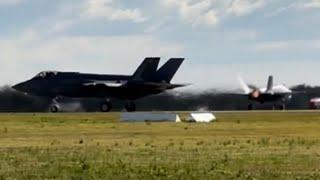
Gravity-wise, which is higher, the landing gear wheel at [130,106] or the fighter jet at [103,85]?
the fighter jet at [103,85]

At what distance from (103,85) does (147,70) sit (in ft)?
20.7

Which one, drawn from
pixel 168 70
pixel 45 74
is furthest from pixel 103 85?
pixel 168 70

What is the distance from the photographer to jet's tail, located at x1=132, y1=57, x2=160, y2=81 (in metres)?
104

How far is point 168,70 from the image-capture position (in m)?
106

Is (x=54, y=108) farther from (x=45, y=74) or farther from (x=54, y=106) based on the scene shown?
(x=45, y=74)

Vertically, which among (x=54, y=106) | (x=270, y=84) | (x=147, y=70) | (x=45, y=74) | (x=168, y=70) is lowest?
(x=54, y=106)

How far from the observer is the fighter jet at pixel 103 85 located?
100375 mm

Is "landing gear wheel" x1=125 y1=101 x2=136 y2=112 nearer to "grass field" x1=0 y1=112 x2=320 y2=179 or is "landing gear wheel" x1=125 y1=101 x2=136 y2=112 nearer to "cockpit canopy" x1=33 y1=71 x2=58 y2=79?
"cockpit canopy" x1=33 y1=71 x2=58 y2=79

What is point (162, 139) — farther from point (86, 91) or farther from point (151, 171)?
point (86, 91)

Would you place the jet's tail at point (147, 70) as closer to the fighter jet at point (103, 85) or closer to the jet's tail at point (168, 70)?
the fighter jet at point (103, 85)

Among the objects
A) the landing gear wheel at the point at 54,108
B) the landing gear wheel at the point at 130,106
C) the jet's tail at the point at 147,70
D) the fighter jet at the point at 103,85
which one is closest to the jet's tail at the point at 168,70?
the fighter jet at the point at 103,85

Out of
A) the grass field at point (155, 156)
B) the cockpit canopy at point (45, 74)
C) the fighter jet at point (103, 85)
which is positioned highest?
the cockpit canopy at point (45, 74)

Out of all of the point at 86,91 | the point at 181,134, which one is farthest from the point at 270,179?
the point at 86,91

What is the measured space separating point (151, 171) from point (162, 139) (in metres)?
16.9
